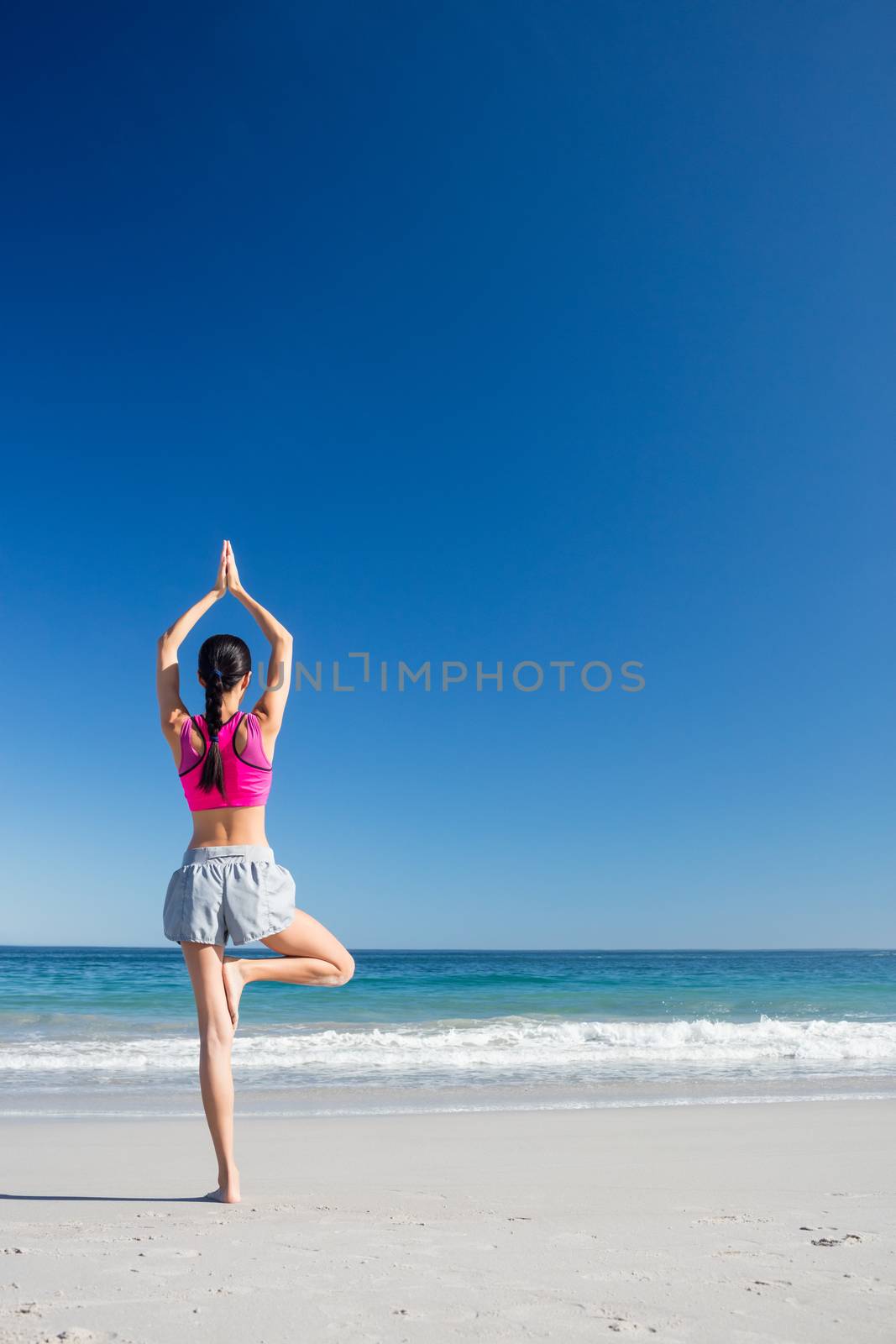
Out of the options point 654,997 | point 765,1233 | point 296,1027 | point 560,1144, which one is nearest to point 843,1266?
point 765,1233

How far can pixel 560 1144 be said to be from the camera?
5.65m

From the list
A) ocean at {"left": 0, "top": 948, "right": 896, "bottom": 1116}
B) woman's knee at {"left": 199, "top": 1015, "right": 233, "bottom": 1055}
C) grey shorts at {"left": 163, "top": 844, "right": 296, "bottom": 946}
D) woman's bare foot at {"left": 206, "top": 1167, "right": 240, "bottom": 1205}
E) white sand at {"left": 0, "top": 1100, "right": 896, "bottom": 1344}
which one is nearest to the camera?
white sand at {"left": 0, "top": 1100, "right": 896, "bottom": 1344}

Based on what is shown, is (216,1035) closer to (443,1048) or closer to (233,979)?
(233,979)

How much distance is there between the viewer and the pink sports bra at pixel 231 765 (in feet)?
11.6

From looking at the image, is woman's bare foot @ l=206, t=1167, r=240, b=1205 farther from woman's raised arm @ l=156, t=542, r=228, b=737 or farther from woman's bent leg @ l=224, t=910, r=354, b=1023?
woman's raised arm @ l=156, t=542, r=228, b=737

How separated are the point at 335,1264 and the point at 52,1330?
0.84m

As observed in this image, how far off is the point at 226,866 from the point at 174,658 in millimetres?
810

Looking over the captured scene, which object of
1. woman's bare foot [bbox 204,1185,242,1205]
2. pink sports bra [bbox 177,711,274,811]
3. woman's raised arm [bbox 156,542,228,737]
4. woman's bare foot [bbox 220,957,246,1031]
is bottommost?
woman's bare foot [bbox 204,1185,242,1205]

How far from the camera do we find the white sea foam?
9.84 m

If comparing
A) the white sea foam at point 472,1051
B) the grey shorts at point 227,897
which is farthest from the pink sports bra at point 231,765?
the white sea foam at point 472,1051

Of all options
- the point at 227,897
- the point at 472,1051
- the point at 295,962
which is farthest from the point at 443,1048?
the point at 227,897

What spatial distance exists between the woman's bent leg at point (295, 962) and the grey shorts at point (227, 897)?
140 millimetres

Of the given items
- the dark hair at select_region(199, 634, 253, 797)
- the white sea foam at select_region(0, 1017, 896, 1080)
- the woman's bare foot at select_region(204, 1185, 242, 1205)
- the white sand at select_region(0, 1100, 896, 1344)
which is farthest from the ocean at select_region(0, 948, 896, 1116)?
the dark hair at select_region(199, 634, 253, 797)

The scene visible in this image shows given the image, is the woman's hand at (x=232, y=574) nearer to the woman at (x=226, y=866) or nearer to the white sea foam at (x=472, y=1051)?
the woman at (x=226, y=866)
